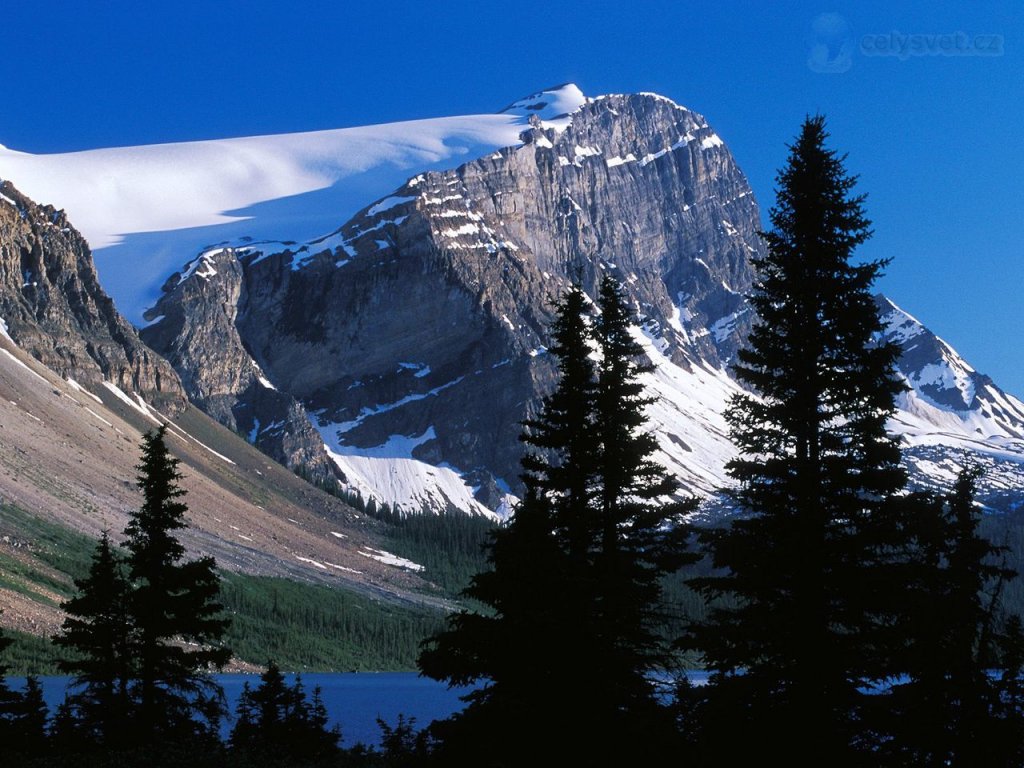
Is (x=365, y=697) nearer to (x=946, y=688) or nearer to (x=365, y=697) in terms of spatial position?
(x=365, y=697)

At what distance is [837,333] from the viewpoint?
91.0 ft

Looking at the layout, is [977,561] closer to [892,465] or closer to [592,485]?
[892,465]

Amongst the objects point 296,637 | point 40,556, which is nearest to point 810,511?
point 40,556

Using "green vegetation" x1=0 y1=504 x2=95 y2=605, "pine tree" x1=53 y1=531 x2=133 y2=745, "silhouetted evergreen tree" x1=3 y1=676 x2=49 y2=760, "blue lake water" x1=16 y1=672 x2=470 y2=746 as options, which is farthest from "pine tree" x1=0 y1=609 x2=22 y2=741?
"green vegetation" x1=0 y1=504 x2=95 y2=605

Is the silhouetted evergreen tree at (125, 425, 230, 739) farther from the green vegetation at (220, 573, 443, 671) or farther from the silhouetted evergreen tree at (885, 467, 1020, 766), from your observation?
the green vegetation at (220, 573, 443, 671)

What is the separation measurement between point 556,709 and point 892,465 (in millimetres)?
9401

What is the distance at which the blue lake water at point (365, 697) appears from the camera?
328ft

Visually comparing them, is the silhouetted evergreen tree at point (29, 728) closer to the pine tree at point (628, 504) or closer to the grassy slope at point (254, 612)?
the pine tree at point (628, 504)

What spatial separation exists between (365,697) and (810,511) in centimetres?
11653

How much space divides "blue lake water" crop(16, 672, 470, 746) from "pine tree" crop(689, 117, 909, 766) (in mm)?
58540

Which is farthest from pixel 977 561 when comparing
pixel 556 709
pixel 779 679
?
pixel 556 709

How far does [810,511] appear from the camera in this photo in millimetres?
26172

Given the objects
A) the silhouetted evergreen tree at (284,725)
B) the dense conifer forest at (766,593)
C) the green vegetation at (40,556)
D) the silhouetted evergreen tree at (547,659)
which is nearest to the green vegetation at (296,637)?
the green vegetation at (40,556)

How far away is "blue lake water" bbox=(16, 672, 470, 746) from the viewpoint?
99.9 m
